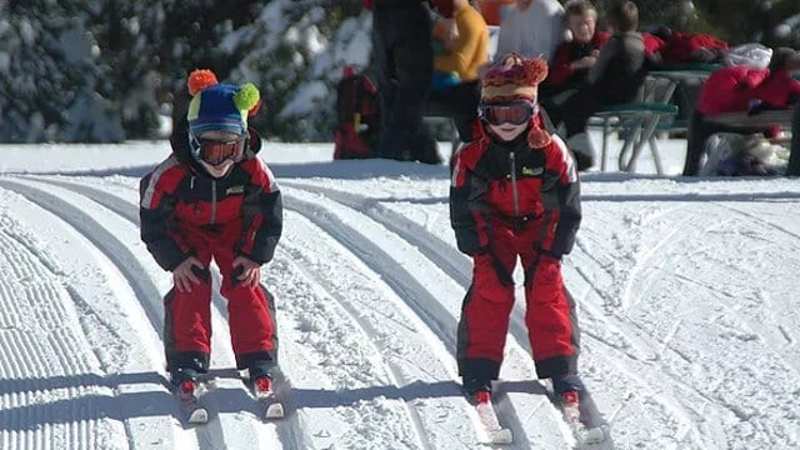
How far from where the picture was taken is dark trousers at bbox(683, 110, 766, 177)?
37.5 feet

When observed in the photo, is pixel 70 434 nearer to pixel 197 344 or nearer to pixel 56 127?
pixel 197 344

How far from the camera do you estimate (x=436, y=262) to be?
786 cm

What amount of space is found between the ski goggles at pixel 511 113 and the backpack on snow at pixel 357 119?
7.54 m

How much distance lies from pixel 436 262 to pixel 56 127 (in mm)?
13724

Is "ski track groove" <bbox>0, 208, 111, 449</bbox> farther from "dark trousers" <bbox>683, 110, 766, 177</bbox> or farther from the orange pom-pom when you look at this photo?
"dark trousers" <bbox>683, 110, 766, 177</bbox>

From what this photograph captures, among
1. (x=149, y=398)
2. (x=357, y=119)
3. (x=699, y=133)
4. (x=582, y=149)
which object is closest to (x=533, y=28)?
(x=582, y=149)

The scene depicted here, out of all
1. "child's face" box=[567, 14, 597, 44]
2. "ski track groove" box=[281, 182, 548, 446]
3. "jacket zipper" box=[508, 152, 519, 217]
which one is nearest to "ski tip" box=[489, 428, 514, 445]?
"ski track groove" box=[281, 182, 548, 446]

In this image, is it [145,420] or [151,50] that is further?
[151,50]

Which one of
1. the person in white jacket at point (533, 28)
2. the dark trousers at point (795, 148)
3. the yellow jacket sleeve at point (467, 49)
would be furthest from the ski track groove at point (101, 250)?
the dark trousers at point (795, 148)

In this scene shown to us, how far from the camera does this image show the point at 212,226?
614 centimetres

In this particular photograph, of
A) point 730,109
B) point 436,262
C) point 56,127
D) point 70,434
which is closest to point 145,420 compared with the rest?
point 70,434

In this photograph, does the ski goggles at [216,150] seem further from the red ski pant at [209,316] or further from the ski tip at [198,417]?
the ski tip at [198,417]

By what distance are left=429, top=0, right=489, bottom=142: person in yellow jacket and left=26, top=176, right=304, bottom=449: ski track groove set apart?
101 inches

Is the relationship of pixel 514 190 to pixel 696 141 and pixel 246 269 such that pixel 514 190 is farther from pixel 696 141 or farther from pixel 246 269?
pixel 696 141
